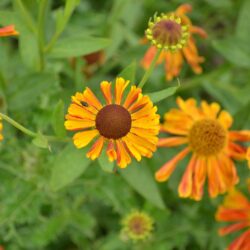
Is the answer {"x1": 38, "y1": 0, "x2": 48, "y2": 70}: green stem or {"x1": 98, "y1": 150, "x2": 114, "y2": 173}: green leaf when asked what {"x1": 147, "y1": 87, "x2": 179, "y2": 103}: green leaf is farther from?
{"x1": 38, "y1": 0, "x2": 48, "y2": 70}: green stem

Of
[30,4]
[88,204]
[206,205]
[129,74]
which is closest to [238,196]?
[206,205]

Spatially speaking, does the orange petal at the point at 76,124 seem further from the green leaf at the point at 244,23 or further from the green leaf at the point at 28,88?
the green leaf at the point at 244,23

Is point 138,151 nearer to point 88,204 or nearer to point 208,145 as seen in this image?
point 208,145

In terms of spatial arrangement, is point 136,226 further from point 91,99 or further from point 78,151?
point 91,99

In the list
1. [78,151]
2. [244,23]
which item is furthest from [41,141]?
[244,23]

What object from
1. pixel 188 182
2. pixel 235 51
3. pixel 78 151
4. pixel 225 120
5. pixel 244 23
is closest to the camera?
pixel 78 151

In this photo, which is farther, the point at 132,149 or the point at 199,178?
the point at 199,178

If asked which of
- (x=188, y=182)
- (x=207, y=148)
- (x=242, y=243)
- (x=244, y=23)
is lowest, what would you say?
(x=242, y=243)
